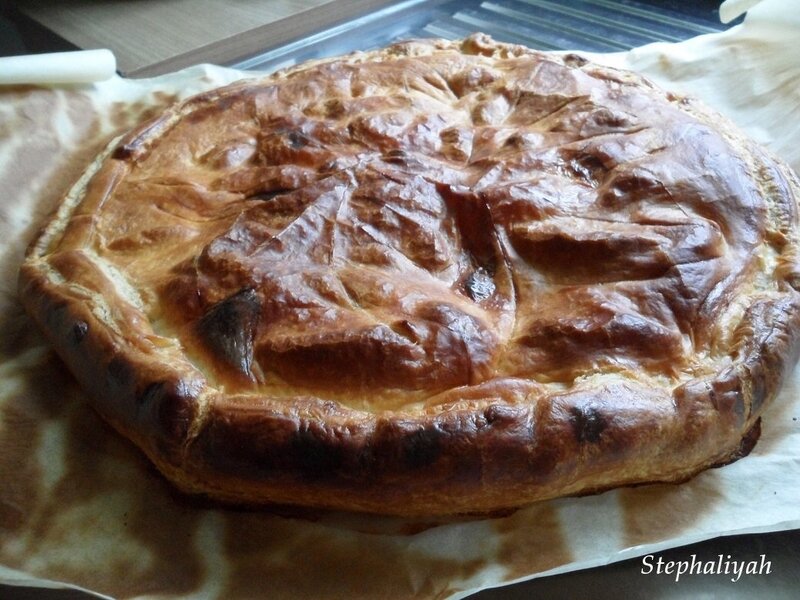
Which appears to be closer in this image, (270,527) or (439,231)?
(270,527)

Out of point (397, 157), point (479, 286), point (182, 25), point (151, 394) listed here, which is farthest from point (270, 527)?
point (182, 25)

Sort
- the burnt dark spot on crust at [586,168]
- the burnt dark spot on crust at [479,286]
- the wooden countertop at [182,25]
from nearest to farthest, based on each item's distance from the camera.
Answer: the burnt dark spot on crust at [479,286] → the burnt dark spot on crust at [586,168] → the wooden countertop at [182,25]

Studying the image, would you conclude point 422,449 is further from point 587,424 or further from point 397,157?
point 397,157

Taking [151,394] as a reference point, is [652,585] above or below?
below

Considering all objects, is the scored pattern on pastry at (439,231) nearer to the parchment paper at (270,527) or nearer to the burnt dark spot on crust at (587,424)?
the burnt dark spot on crust at (587,424)

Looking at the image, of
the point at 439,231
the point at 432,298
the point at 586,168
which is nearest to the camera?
the point at 432,298

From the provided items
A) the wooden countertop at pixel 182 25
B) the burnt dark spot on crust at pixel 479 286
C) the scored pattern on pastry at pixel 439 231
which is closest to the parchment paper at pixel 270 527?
the scored pattern on pastry at pixel 439 231
